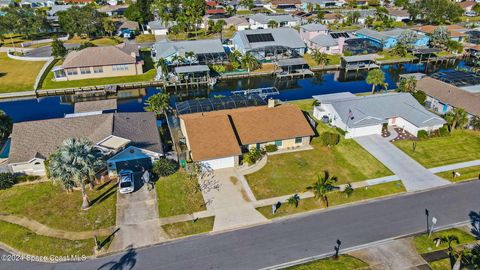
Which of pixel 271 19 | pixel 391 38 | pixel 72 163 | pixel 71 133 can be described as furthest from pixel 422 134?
pixel 271 19

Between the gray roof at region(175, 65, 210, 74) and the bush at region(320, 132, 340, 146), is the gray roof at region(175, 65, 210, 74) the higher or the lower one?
the higher one

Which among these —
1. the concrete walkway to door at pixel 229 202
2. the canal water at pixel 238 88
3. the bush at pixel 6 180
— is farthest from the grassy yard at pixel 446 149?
the bush at pixel 6 180

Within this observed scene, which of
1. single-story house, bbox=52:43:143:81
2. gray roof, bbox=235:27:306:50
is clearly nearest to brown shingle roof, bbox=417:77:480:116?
gray roof, bbox=235:27:306:50

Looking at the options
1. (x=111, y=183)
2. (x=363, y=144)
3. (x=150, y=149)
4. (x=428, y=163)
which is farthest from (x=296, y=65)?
(x=111, y=183)

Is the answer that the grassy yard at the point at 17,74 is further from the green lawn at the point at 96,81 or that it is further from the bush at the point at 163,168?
the bush at the point at 163,168

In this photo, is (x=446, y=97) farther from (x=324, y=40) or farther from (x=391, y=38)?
(x=391, y=38)

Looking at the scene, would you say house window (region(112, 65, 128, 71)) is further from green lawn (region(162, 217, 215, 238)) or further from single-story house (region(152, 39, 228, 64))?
green lawn (region(162, 217, 215, 238))
